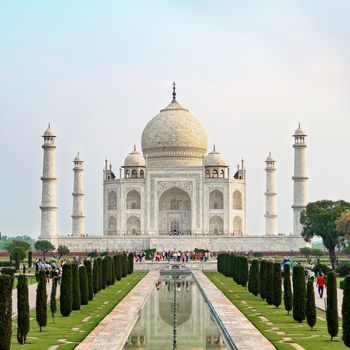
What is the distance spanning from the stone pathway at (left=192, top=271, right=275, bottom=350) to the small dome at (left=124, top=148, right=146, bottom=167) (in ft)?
97.8

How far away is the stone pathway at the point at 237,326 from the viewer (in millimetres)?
12500

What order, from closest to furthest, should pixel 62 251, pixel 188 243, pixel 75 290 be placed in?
pixel 75 290 < pixel 62 251 < pixel 188 243

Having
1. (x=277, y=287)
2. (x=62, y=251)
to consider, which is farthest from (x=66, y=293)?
(x=62, y=251)

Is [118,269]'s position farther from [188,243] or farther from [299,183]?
[299,183]

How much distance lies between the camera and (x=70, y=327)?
1478 cm

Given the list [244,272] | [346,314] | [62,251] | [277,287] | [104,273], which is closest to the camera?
[346,314]

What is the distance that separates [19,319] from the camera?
42.2ft

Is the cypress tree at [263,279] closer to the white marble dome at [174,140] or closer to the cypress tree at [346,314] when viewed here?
the cypress tree at [346,314]

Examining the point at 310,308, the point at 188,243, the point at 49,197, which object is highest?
the point at 49,197

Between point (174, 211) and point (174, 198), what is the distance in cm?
83

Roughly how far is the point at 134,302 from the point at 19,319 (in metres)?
6.72

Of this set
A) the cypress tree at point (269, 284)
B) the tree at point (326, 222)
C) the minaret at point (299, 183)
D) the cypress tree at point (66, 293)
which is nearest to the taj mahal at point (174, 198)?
the minaret at point (299, 183)

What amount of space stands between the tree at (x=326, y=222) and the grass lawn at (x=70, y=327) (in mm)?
18050

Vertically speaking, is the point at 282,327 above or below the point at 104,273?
below
